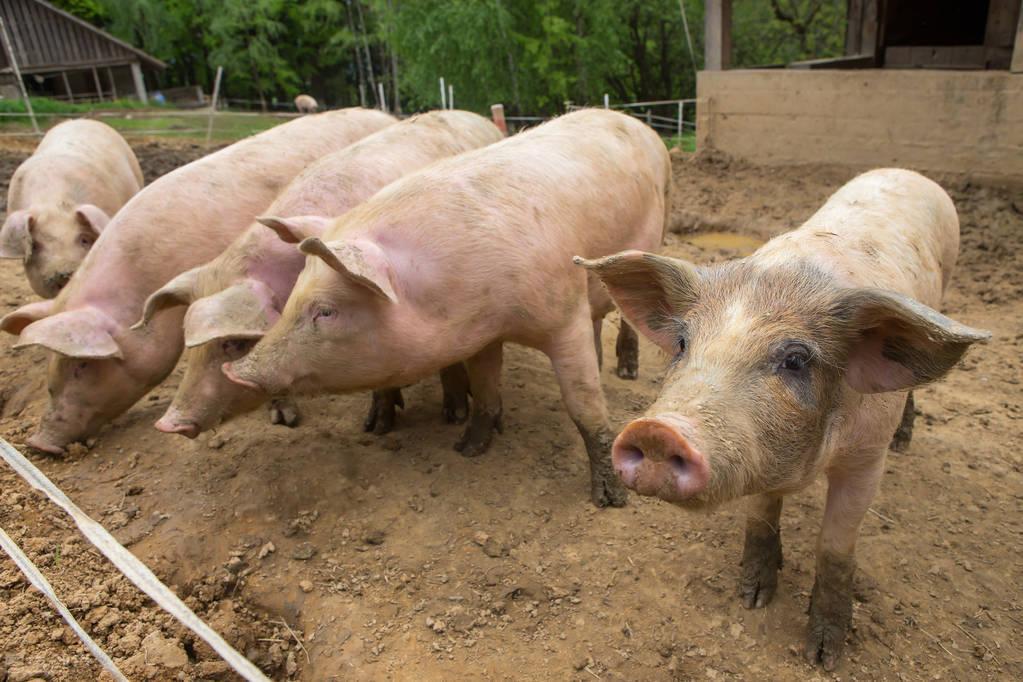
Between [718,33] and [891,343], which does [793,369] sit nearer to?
[891,343]

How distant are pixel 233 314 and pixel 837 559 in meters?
3.12

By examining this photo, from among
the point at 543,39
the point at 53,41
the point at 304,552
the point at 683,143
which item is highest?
the point at 53,41

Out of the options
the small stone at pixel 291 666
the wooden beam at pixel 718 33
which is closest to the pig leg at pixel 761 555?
the small stone at pixel 291 666

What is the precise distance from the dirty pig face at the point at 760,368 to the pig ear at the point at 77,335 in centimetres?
340

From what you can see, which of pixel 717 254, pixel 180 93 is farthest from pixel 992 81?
pixel 180 93

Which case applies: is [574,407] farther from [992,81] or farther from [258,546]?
[992,81]

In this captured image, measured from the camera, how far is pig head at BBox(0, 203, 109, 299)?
6.01m

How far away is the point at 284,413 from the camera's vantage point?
207 inches

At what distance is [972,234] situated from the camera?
8219 millimetres

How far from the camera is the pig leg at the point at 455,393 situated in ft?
17.3

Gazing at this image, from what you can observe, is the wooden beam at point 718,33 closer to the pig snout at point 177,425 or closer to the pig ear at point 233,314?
the pig ear at point 233,314

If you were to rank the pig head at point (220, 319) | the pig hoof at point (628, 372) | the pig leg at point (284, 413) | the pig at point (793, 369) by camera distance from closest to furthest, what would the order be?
the pig at point (793, 369) → the pig head at point (220, 319) → the pig leg at point (284, 413) → the pig hoof at point (628, 372)

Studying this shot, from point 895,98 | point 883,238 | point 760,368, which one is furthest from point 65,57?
point 760,368

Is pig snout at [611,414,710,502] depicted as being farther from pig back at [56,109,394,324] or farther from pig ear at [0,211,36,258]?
pig ear at [0,211,36,258]
